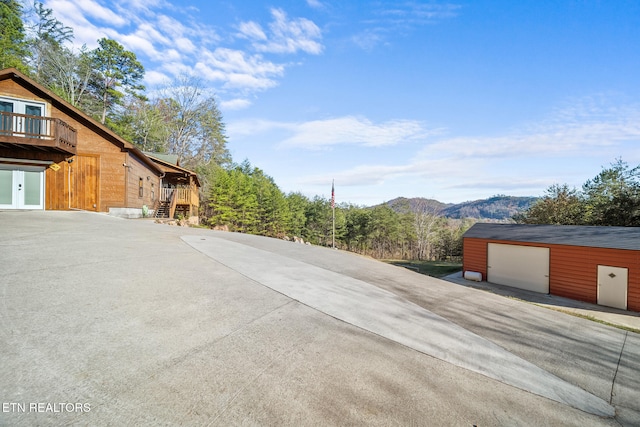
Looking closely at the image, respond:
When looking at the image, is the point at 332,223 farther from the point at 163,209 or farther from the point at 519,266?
the point at 519,266

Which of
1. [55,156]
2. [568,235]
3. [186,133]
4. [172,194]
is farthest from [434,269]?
[186,133]

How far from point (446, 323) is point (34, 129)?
16977 millimetres

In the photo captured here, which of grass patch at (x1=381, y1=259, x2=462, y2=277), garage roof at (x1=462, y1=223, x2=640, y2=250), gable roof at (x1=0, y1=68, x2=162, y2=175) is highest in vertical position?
gable roof at (x1=0, y1=68, x2=162, y2=175)

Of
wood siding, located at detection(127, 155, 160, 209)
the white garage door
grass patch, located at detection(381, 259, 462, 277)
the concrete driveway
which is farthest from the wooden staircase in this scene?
the white garage door

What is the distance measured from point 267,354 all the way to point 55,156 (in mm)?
15391

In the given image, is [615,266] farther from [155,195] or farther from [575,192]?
[155,195]

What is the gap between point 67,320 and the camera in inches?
125

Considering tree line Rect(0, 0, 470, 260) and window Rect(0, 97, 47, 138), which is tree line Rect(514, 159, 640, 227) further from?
window Rect(0, 97, 47, 138)

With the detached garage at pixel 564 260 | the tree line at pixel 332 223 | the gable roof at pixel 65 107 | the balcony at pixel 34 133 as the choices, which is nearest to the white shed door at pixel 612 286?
the detached garage at pixel 564 260

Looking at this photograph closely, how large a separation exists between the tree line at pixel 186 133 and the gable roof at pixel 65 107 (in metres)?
11.0

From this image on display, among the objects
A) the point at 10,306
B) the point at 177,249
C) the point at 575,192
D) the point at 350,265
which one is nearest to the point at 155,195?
the point at 177,249

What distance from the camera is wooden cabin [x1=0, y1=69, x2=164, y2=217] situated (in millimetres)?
11713

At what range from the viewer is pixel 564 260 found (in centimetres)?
1302

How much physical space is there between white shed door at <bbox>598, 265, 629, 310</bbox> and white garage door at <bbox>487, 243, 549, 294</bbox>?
1.87 meters
